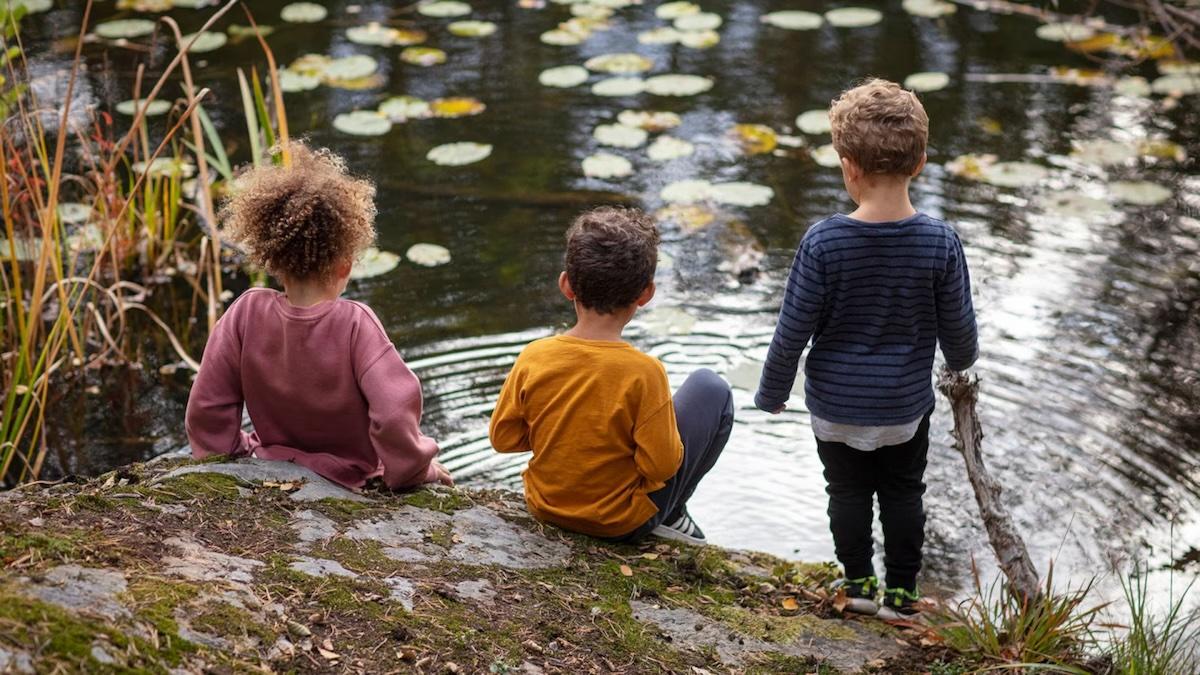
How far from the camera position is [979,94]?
603 cm

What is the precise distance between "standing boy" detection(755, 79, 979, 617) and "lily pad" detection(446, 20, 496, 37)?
4.84 meters

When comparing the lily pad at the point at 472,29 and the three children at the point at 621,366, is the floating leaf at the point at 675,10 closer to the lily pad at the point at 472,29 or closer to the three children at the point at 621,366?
the lily pad at the point at 472,29

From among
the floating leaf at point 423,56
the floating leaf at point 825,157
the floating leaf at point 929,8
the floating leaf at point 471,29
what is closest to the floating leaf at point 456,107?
Result: the floating leaf at point 423,56

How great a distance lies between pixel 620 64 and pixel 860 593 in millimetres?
4309

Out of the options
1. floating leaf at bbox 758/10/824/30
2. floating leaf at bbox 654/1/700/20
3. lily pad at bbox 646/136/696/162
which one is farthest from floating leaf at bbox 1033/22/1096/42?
lily pad at bbox 646/136/696/162

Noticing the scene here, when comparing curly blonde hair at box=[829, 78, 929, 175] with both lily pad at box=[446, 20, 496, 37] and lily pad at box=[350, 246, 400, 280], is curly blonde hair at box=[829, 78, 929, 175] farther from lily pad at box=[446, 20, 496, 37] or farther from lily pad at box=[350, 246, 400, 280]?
lily pad at box=[446, 20, 496, 37]

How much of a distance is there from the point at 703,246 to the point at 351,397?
2413 mm

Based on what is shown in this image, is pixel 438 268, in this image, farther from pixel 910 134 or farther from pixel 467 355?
pixel 910 134

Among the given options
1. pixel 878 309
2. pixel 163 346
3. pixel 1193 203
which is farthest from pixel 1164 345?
pixel 163 346

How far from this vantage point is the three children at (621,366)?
244cm

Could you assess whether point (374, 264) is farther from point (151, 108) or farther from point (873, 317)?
point (873, 317)

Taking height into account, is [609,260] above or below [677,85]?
above

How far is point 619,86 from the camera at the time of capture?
20.4 feet

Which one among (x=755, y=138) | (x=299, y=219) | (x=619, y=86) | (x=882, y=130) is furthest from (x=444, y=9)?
(x=882, y=130)
